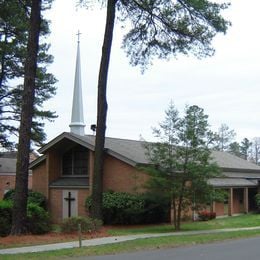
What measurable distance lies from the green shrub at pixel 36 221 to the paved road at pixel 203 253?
25.8ft

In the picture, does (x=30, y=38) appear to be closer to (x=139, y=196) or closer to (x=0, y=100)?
(x=139, y=196)

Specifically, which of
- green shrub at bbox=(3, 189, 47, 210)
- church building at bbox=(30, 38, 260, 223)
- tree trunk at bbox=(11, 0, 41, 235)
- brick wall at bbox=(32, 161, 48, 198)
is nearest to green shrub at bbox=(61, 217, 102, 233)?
tree trunk at bbox=(11, 0, 41, 235)

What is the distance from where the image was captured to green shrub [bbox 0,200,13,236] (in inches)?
862

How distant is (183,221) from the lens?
1225 inches

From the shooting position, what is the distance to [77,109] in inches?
1486

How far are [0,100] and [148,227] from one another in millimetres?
17997

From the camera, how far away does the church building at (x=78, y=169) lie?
32062 mm

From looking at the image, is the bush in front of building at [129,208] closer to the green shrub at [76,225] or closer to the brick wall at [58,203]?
the brick wall at [58,203]

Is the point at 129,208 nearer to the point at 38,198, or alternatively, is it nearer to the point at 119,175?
the point at 119,175

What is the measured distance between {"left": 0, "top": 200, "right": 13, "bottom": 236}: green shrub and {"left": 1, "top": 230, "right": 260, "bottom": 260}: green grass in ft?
18.6

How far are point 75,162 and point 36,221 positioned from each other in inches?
490

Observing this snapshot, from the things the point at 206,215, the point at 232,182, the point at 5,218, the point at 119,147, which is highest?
the point at 119,147

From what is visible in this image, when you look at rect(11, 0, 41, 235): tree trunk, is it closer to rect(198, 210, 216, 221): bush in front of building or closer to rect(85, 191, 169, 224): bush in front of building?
rect(85, 191, 169, 224): bush in front of building

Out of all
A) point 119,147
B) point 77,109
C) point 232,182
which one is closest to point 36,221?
point 119,147
